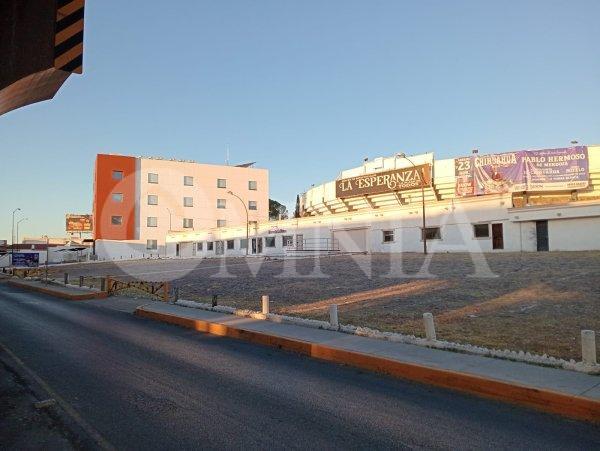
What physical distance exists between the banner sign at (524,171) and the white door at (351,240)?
36.3 ft

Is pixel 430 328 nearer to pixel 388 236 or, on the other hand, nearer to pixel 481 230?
pixel 481 230

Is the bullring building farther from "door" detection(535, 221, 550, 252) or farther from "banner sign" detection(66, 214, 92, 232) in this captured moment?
"banner sign" detection(66, 214, 92, 232)

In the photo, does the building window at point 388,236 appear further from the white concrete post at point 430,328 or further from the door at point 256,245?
the white concrete post at point 430,328

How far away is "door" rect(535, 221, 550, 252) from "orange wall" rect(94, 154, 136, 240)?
5660 cm

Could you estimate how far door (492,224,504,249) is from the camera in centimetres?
3562

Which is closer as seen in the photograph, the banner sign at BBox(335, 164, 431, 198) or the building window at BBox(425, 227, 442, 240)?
the building window at BBox(425, 227, 442, 240)

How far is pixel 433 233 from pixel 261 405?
114ft

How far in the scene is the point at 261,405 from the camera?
6148 millimetres

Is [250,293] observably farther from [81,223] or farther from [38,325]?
[81,223]

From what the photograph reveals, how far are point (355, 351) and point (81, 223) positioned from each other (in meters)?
123

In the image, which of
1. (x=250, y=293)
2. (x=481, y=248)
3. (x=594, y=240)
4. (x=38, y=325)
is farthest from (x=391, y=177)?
(x=38, y=325)

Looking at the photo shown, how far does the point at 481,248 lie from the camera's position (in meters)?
36.2

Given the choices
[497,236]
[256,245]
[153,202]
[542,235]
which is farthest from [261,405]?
[153,202]

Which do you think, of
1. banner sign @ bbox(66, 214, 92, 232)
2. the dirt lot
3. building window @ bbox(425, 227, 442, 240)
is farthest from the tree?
the dirt lot
